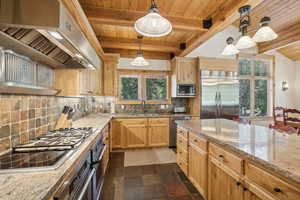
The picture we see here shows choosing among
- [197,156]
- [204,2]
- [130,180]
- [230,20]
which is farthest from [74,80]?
[230,20]

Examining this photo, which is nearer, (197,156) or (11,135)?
(11,135)

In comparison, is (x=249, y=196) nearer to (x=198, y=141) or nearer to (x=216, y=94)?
(x=198, y=141)

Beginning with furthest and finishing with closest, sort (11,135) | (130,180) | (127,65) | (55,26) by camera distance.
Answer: (127,65) → (130,180) → (11,135) → (55,26)

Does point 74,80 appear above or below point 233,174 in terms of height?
above

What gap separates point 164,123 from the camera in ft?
12.2

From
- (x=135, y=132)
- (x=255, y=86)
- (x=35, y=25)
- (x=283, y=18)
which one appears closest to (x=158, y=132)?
(x=135, y=132)

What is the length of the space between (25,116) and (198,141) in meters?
1.94

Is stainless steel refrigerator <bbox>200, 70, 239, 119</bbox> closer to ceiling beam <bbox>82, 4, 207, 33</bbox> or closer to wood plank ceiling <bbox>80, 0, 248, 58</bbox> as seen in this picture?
wood plank ceiling <bbox>80, 0, 248, 58</bbox>

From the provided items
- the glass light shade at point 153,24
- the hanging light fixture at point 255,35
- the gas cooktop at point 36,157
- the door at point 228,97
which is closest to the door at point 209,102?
the door at point 228,97

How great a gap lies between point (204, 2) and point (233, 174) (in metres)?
2.35

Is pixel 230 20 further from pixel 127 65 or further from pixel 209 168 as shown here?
pixel 127 65

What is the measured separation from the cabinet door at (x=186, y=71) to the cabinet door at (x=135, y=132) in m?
1.52

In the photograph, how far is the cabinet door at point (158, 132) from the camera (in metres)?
3.66

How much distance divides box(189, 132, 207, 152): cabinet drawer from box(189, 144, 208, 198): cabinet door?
1.8 inches
